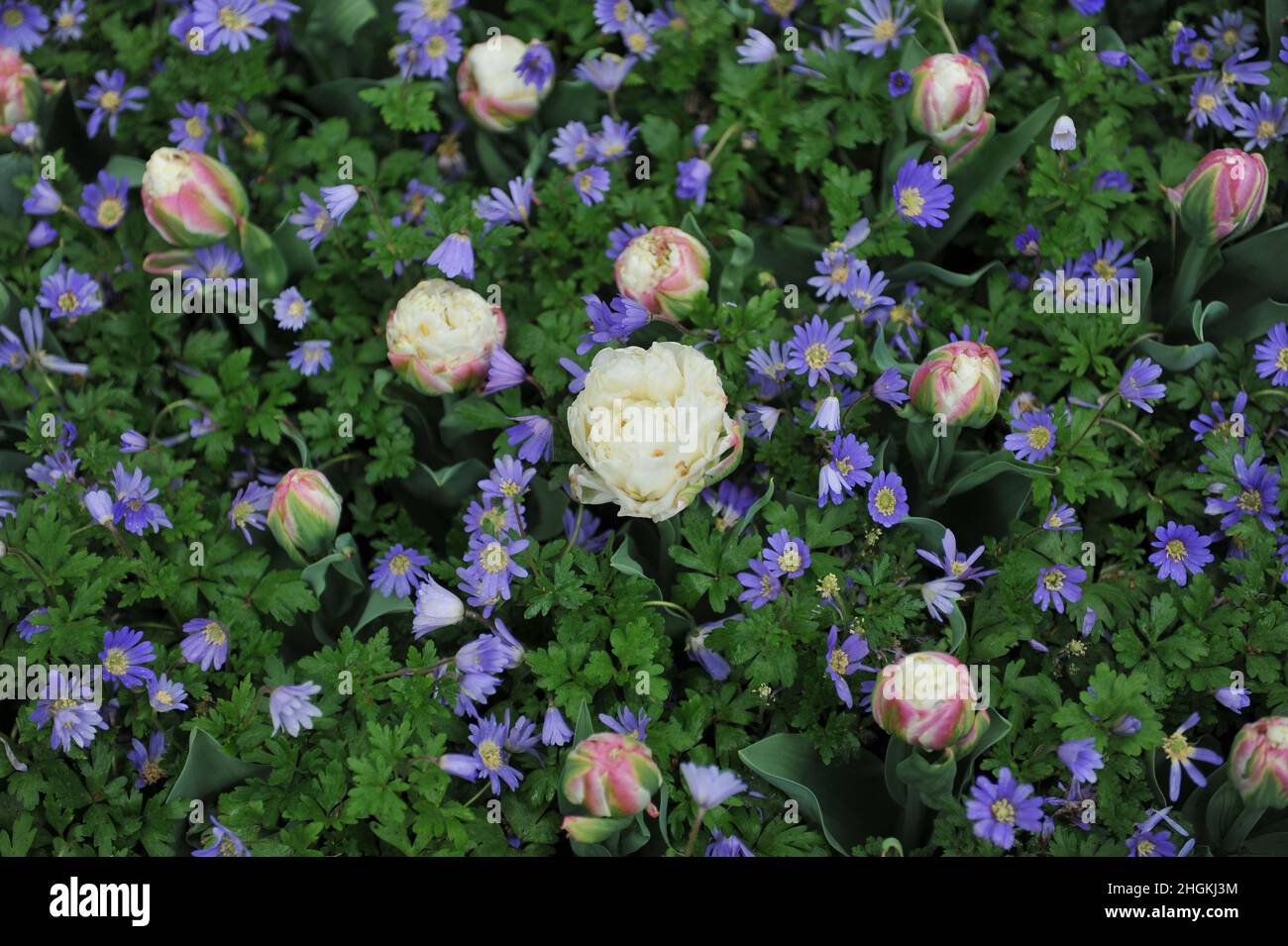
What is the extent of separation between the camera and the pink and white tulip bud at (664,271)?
4.26 ft

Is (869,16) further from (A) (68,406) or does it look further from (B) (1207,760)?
(A) (68,406)

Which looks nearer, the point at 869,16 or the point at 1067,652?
the point at 1067,652

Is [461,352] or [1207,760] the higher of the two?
[461,352]

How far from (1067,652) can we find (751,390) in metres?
0.45

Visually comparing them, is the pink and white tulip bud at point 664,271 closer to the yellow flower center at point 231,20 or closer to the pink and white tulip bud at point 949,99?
the pink and white tulip bud at point 949,99

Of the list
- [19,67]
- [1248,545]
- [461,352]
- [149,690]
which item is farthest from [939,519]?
[19,67]

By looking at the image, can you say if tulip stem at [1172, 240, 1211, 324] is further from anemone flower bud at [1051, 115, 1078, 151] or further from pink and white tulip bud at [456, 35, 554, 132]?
pink and white tulip bud at [456, 35, 554, 132]

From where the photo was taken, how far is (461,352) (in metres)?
1.30

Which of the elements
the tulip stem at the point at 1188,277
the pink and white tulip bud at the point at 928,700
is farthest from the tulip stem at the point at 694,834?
the tulip stem at the point at 1188,277

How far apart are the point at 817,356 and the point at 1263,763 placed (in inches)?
23.1

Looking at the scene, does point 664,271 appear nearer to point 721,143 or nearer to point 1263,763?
point 721,143

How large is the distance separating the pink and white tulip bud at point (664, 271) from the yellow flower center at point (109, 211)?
0.70 meters

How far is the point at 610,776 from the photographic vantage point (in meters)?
1.04

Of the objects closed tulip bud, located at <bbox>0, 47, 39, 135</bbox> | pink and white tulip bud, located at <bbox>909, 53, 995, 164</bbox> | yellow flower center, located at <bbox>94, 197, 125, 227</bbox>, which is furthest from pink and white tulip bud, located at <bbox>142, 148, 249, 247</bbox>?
pink and white tulip bud, located at <bbox>909, 53, 995, 164</bbox>
